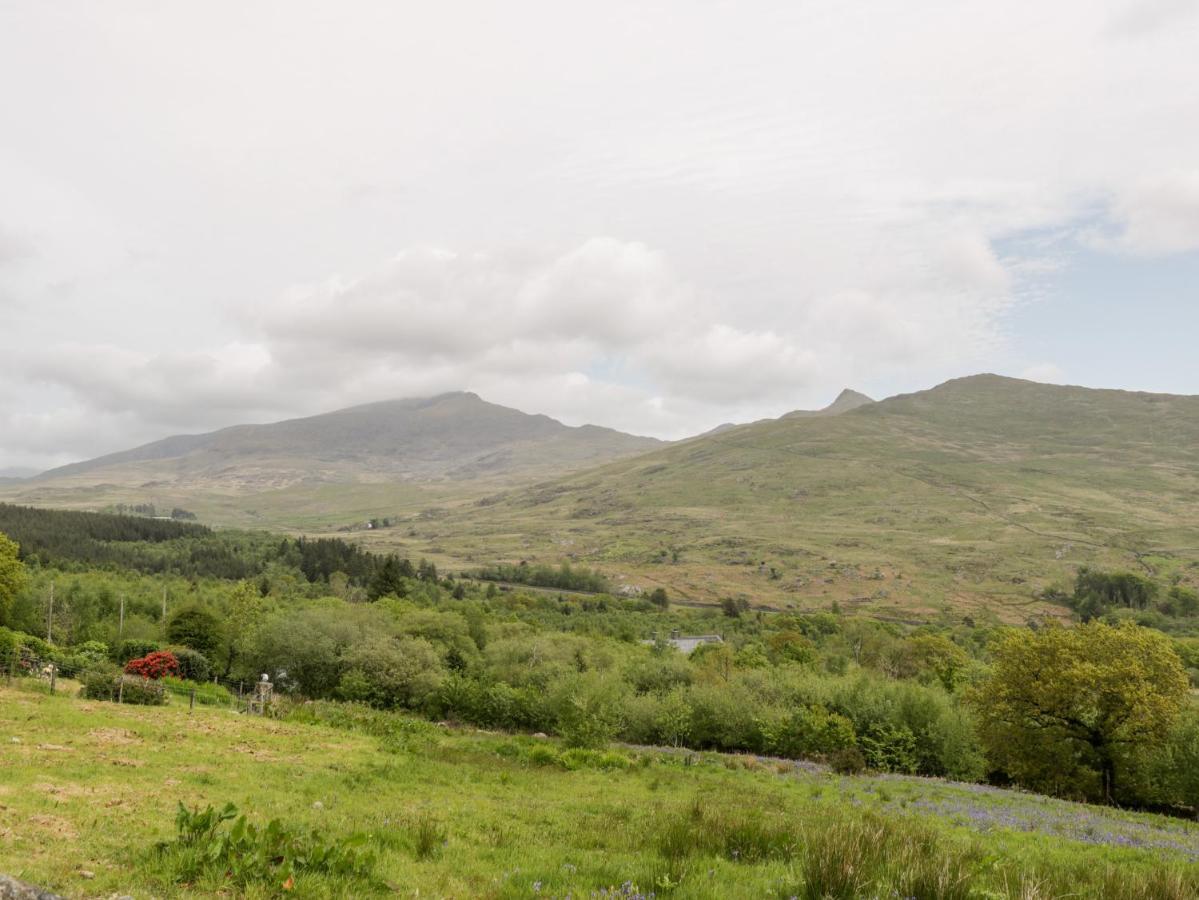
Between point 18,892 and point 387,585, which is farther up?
point 18,892

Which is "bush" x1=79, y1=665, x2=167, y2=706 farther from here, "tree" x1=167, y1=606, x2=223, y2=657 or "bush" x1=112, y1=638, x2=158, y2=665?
"tree" x1=167, y1=606, x2=223, y2=657

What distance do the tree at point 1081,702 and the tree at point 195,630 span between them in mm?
70262

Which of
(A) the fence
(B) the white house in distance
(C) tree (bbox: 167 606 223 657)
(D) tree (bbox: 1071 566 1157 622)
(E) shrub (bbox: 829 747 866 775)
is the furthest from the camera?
(D) tree (bbox: 1071 566 1157 622)

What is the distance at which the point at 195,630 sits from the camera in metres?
70.1

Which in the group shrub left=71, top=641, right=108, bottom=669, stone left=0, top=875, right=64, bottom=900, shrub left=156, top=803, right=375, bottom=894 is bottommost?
shrub left=71, top=641, right=108, bottom=669

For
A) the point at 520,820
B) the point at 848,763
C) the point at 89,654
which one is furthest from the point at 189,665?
the point at 520,820

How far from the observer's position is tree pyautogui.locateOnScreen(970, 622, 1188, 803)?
3628 centimetres

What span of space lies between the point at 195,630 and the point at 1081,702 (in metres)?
75.7

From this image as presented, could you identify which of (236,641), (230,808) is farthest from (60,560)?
(230,808)

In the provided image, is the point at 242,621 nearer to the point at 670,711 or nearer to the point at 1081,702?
the point at 670,711

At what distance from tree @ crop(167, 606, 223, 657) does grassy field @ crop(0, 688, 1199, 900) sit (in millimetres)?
38970

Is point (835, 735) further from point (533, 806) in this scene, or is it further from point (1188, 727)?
point (533, 806)

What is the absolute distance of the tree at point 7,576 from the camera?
7338cm

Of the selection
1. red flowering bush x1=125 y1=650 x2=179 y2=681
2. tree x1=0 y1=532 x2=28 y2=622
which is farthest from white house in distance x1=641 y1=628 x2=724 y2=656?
tree x1=0 y1=532 x2=28 y2=622
